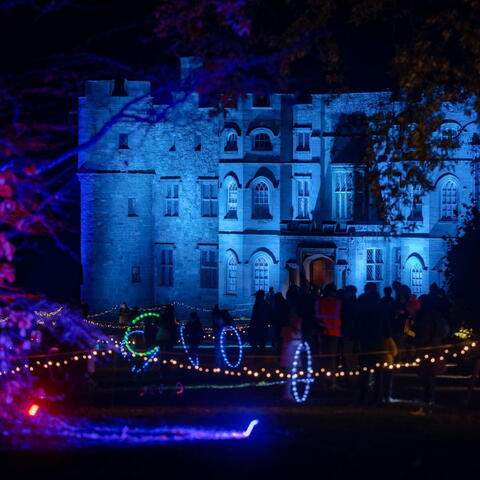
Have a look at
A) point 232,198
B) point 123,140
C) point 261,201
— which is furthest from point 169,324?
point 123,140

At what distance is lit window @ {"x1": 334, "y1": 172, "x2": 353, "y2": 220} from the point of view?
47.4 metres

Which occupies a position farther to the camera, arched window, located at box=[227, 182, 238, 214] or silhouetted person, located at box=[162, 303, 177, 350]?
arched window, located at box=[227, 182, 238, 214]

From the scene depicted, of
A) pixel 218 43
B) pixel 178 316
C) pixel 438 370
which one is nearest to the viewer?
pixel 218 43

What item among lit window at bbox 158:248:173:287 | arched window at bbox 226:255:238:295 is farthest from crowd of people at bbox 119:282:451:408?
lit window at bbox 158:248:173:287

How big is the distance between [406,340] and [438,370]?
6504 millimetres

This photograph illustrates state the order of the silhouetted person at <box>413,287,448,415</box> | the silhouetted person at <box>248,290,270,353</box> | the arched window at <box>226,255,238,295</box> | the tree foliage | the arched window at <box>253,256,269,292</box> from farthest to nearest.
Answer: the arched window at <box>226,255,238,295</box> < the arched window at <box>253,256,269,292</box> < the silhouetted person at <box>248,290,270,353</box> < the tree foliage < the silhouetted person at <box>413,287,448,415</box>

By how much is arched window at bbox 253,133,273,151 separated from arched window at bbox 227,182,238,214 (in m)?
2.23

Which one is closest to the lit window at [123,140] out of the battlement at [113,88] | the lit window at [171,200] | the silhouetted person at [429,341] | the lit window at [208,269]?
the battlement at [113,88]

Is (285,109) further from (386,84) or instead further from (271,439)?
(271,439)

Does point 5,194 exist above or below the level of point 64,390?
above

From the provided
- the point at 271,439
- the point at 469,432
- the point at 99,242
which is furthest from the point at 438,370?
the point at 99,242

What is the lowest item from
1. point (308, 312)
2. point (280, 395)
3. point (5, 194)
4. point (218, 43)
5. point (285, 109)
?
point (280, 395)

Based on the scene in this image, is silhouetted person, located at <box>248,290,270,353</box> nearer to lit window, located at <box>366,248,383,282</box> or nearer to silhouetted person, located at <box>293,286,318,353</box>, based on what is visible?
silhouetted person, located at <box>293,286,318,353</box>

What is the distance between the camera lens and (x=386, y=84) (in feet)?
155
